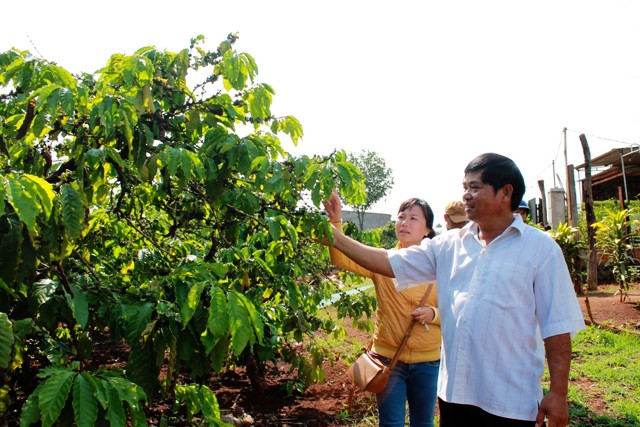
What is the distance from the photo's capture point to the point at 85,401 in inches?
58.3

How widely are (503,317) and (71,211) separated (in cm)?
164

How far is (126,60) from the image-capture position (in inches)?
98.8

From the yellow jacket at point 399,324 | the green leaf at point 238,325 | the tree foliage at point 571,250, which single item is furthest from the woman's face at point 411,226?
the tree foliage at point 571,250

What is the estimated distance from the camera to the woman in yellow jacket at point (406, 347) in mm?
2914

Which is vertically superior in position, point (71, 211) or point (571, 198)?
point (571, 198)

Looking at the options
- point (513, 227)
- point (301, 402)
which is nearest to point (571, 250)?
point (301, 402)

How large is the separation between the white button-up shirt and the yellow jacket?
647mm

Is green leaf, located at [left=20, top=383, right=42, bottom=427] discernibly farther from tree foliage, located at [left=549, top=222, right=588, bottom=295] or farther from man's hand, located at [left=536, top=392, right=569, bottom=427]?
tree foliage, located at [left=549, top=222, right=588, bottom=295]

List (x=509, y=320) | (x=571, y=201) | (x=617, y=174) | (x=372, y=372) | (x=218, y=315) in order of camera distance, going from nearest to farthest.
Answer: (x=218, y=315) < (x=509, y=320) < (x=372, y=372) < (x=571, y=201) < (x=617, y=174)

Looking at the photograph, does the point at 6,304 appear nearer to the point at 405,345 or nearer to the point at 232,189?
the point at 232,189

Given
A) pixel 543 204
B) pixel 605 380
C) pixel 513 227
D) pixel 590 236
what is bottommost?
pixel 605 380

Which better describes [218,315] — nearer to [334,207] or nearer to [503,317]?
[503,317]

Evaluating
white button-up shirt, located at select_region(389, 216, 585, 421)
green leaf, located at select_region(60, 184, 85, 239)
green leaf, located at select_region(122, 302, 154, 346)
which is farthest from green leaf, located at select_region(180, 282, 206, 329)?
white button-up shirt, located at select_region(389, 216, 585, 421)

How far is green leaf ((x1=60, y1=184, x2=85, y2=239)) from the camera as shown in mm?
1786
